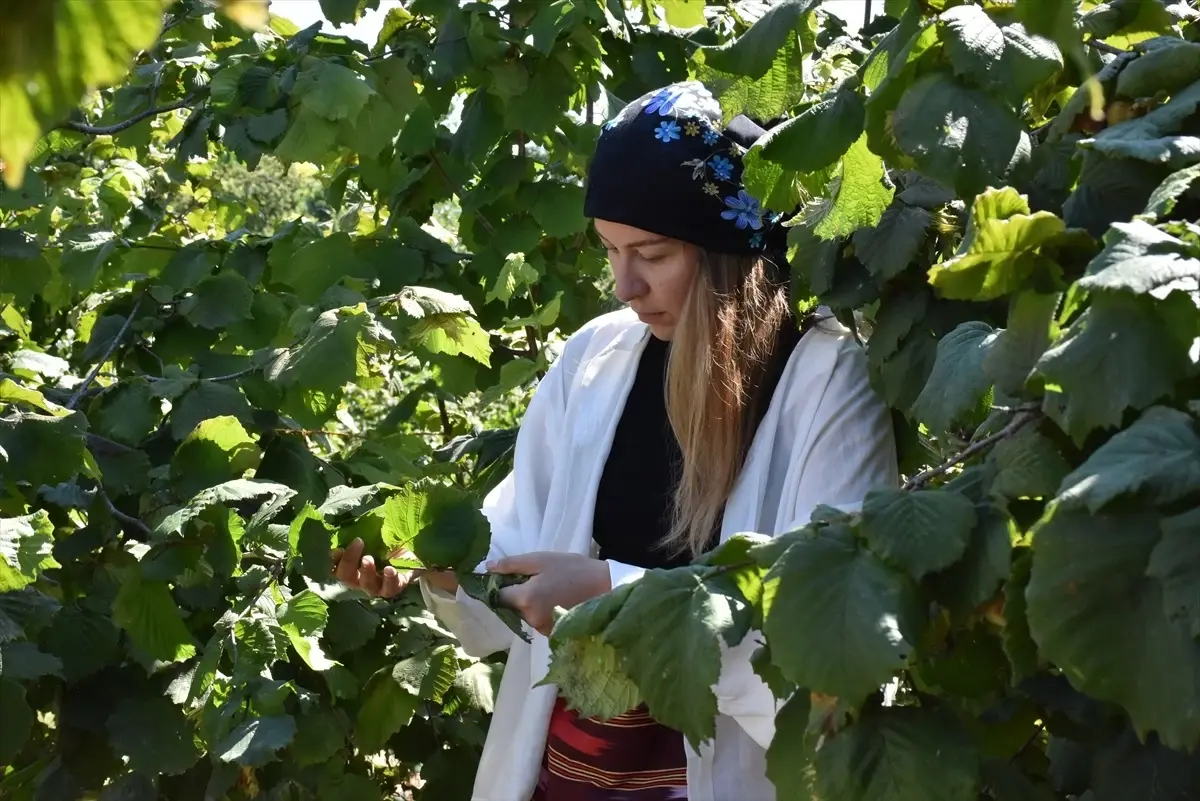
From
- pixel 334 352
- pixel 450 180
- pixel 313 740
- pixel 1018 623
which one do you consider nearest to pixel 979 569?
pixel 1018 623

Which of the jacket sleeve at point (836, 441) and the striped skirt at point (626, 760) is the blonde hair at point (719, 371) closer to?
the jacket sleeve at point (836, 441)

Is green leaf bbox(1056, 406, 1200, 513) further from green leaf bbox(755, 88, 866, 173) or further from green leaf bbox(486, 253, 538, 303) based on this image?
green leaf bbox(486, 253, 538, 303)

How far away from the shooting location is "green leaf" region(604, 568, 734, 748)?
959 mm

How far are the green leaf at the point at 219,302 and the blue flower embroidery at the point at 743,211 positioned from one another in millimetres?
1364

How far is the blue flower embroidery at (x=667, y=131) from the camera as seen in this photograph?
199 centimetres

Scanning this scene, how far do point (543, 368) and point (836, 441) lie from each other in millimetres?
1020

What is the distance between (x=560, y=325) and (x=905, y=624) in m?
2.57

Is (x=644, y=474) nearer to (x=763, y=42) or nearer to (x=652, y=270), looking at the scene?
(x=652, y=270)

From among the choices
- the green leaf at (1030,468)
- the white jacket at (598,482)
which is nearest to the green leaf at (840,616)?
the green leaf at (1030,468)

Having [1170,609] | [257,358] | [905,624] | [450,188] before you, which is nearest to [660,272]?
[257,358]

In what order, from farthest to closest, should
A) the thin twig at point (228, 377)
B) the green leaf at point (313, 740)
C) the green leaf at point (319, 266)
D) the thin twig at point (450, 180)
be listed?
the thin twig at point (450, 180)
the green leaf at point (319, 266)
the thin twig at point (228, 377)
the green leaf at point (313, 740)

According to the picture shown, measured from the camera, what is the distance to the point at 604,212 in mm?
2023

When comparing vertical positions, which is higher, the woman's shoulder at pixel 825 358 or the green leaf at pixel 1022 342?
the green leaf at pixel 1022 342

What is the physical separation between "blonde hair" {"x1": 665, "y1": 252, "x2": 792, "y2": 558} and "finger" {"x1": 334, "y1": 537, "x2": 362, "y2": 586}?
441 mm
